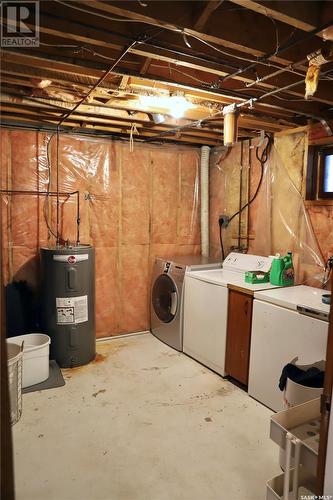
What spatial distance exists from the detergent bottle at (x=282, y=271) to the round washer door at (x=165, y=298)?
1055 mm

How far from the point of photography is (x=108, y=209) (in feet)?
12.3

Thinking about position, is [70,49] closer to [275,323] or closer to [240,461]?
[275,323]

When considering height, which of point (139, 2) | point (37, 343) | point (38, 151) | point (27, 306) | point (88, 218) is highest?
point (139, 2)

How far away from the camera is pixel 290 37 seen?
1690 millimetres

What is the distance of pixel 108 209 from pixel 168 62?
2006 millimetres

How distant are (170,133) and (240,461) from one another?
293cm

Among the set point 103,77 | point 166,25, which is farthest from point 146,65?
point 166,25

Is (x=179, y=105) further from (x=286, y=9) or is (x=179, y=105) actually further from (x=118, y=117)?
(x=286, y=9)

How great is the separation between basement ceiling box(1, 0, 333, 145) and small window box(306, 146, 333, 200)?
0.80 ft

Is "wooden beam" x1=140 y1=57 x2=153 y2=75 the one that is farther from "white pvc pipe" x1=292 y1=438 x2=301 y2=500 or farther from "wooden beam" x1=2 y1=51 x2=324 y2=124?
"white pvc pipe" x1=292 y1=438 x2=301 y2=500

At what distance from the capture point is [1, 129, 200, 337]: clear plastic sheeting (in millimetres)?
3312

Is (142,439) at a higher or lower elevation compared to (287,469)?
lower

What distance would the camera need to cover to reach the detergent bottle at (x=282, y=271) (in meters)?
2.95

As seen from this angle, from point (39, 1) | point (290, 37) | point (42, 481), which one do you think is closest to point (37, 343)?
point (42, 481)
